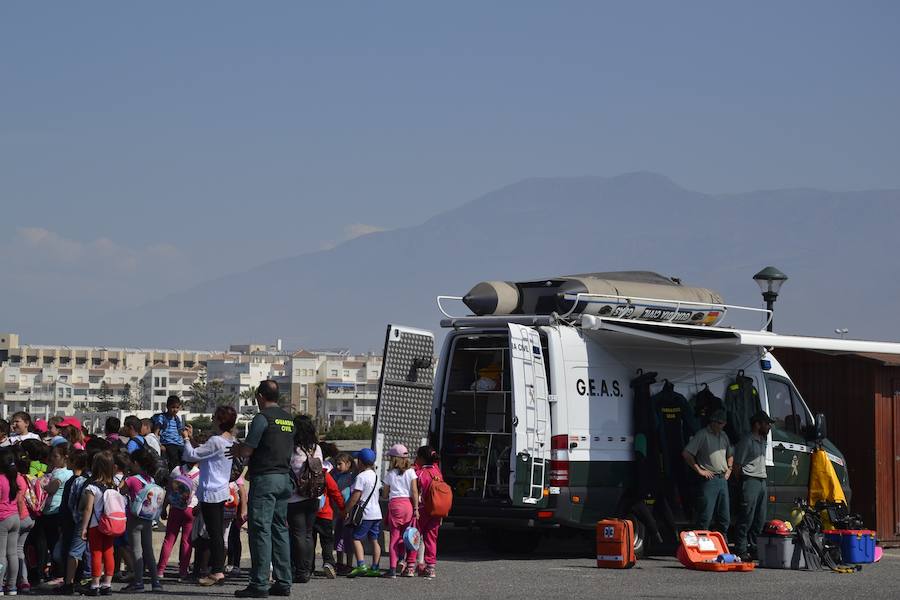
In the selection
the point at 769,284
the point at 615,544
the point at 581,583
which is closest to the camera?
the point at 581,583

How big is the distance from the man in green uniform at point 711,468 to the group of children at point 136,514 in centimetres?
309

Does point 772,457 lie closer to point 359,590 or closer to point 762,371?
point 762,371

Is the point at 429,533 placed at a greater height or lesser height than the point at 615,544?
greater

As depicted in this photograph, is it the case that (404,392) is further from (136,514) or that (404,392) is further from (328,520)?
(136,514)

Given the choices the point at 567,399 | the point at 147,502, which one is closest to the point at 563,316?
the point at 567,399

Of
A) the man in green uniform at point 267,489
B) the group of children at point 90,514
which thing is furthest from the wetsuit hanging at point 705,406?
the man in green uniform at point 267,489

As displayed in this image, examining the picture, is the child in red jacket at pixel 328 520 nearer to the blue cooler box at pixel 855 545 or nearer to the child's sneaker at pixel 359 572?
the child's sneaker at pixel 359 572

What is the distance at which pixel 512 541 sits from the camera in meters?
16.6

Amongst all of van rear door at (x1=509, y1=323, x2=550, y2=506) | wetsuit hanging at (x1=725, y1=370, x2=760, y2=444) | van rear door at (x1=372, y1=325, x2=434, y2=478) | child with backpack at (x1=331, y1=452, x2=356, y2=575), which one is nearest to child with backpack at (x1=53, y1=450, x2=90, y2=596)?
child with backpack at (x1=331, y1=452, x2=356, y2=575)

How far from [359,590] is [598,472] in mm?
3619

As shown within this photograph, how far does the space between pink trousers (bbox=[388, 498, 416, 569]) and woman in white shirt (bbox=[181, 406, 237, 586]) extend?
180 cm

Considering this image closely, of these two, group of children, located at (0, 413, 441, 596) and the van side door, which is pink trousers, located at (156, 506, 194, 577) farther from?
the van side door

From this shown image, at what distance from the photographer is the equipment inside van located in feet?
49.6

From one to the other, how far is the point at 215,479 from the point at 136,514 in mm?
745
